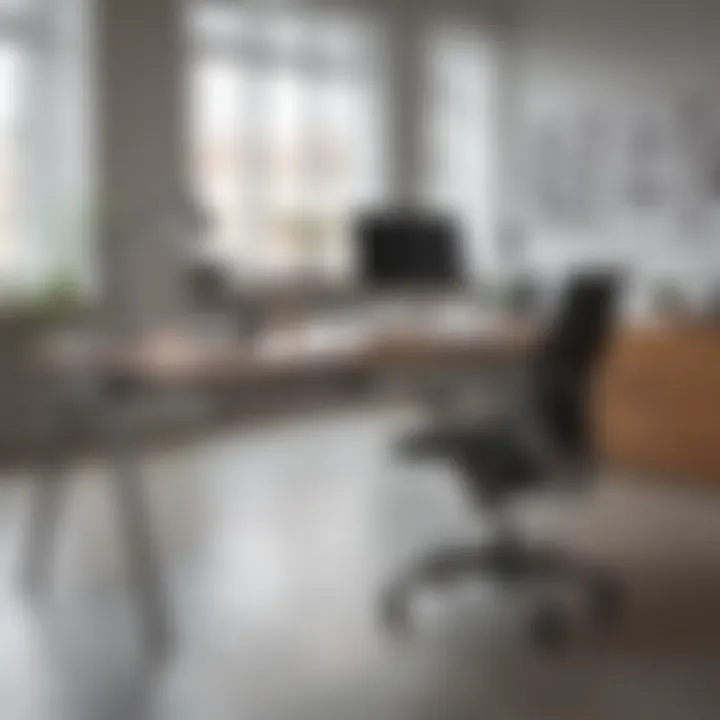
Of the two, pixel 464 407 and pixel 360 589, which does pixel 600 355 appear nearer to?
pixel 464 407

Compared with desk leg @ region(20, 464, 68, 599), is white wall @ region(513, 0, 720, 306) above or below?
above

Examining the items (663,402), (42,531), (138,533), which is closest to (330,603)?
(138,533)

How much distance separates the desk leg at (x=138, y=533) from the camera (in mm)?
3102

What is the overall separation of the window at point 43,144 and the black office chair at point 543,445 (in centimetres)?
136

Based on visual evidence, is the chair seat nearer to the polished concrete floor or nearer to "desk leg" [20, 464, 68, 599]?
the polished concrete floor

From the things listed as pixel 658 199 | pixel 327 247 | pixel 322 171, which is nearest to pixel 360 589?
pixel 327 247

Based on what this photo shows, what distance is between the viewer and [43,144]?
3.97m

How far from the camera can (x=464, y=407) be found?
3.78 meters

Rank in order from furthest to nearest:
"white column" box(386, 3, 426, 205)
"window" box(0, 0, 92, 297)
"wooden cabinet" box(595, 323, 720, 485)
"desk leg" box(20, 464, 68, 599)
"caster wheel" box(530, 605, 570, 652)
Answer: "wooden cabinet" box(595, 323, 720, 485)
"white column" box(386, 3, 426, 205)
"window" box(0, 0, 92, 297)
"desk leg" box(20, 464, 68, 599)
"caster wheel" box(530, 605, 570, 652)

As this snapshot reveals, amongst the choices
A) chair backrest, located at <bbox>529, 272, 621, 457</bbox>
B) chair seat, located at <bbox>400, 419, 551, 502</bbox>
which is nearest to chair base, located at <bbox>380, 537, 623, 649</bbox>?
chair seat, located at <bbox>400, 419, 551, 502</bbox>

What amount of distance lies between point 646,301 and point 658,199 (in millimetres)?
410

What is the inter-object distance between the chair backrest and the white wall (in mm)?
1077

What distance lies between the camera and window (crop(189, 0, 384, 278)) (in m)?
3.99

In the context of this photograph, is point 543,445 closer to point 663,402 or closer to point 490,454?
point 490,454
